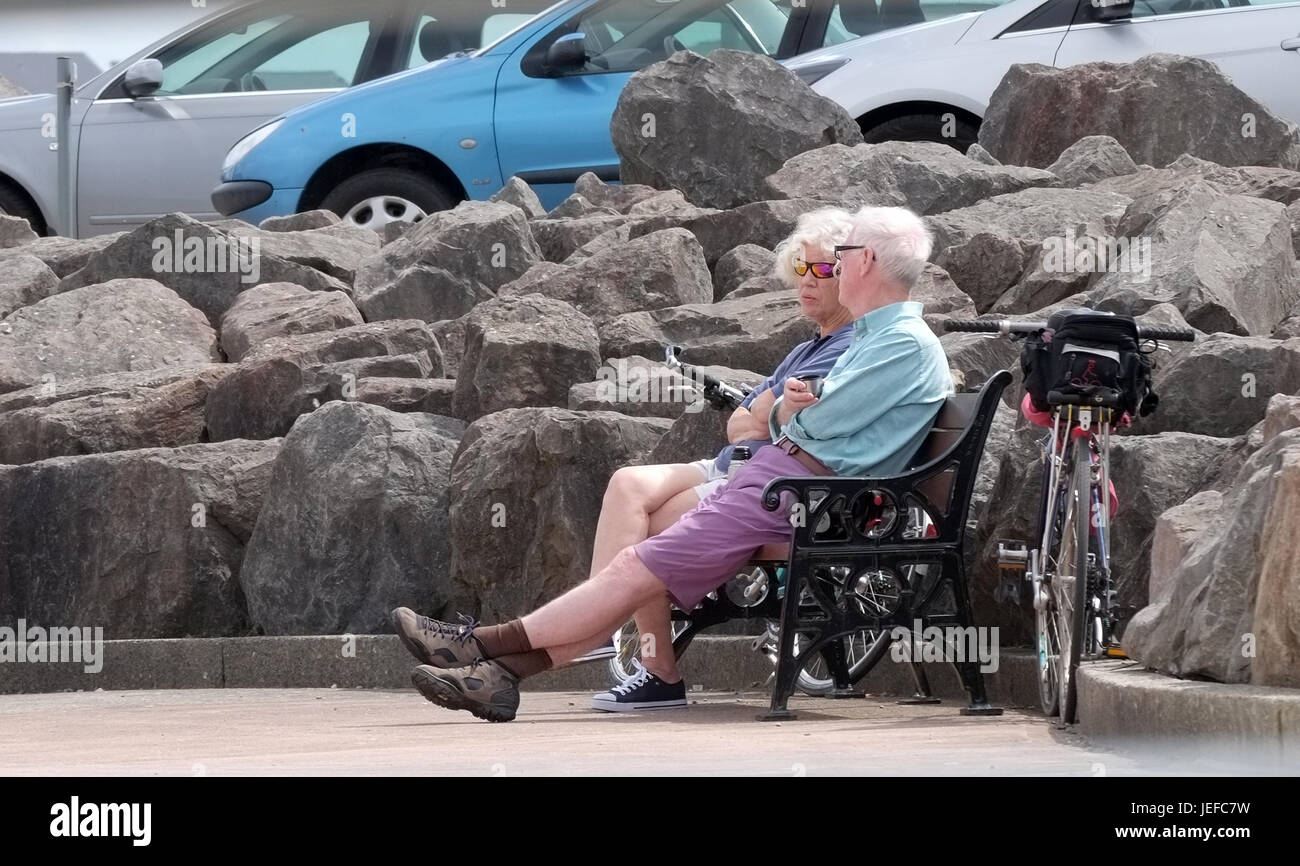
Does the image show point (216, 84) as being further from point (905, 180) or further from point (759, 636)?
point (759, 636)

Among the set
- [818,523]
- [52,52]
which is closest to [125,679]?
[818,523]

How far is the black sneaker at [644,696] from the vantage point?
5.41m

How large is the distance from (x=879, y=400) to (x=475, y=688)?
1241 millimetres

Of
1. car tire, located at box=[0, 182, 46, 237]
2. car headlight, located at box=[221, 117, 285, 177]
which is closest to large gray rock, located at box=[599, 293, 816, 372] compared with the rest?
car headlight, located at box=[221, 117, 285, 177]

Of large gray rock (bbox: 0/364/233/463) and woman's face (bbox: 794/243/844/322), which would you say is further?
large gray rock (bbox: 0/364/233/463)

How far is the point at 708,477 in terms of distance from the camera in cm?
562

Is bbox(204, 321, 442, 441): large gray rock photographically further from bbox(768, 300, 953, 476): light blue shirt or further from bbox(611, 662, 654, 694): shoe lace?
bbox(768, 300, 953, 476): light blue shirt

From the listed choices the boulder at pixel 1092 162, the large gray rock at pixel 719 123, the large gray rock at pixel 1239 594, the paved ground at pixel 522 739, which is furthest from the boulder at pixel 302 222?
the large gray rock at pixel 1239 594

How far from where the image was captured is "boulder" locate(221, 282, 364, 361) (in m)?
8.66

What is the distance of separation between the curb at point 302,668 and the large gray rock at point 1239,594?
4.97ft

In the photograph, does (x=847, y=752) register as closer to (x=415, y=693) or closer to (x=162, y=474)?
(x=415, y=693)

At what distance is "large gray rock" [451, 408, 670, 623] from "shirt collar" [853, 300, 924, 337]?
147cm

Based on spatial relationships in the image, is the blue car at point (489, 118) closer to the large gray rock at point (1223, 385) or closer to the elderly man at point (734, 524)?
the large gray rock at point (1223, 385)

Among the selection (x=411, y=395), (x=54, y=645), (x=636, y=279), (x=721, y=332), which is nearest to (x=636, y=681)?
(x=721, y=332)
